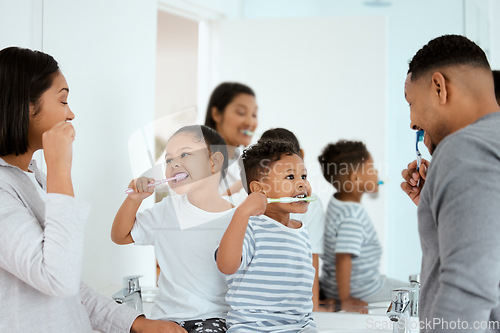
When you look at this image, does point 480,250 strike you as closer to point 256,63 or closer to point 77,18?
point 256,63

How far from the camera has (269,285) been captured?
3.34 feet

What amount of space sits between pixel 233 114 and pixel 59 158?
22.9 inches

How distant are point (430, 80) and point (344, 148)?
1.53 feet

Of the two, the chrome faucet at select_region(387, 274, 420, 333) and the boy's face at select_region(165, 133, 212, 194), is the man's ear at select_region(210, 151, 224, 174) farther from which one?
the chrome faucet at select_region(387, 274, 420, 333)

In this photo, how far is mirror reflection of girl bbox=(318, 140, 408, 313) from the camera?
1208 mm

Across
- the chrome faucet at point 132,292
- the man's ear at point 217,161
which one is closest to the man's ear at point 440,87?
the man's ear at point 217,161

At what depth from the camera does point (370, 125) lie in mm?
1212

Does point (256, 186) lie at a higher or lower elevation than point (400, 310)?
higher

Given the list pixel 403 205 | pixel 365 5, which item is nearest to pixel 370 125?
pixel 403 205

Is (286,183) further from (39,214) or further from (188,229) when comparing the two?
(39,214)

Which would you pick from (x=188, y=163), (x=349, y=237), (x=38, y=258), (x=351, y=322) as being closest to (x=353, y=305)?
(x=351, y=322)

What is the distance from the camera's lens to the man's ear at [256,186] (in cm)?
108

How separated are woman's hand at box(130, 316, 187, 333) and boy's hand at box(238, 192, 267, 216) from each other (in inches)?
10.7

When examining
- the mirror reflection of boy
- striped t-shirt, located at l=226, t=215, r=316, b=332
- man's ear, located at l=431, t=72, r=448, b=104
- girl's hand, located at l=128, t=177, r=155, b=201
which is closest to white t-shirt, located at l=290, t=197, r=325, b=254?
the mirror reflection of boy
